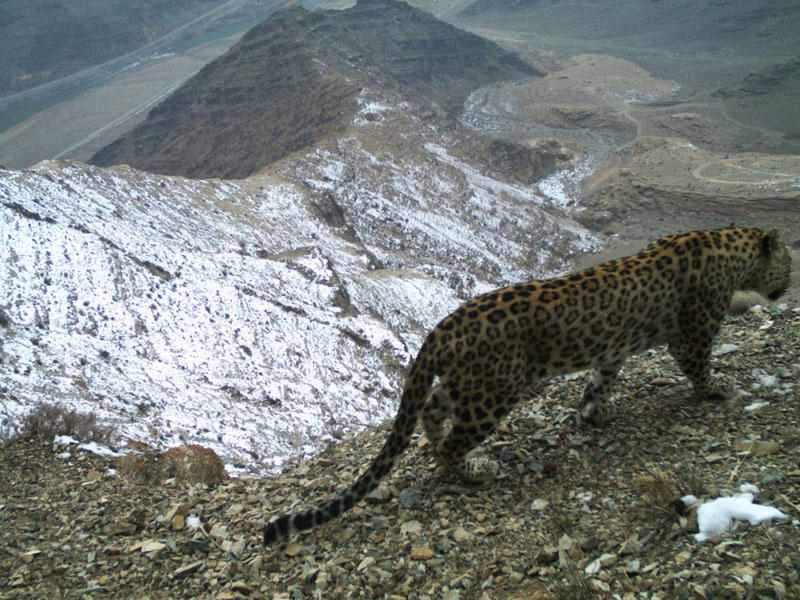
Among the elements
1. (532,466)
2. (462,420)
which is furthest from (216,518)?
(532,466)

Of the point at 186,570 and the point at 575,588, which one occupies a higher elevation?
the point at 575,588

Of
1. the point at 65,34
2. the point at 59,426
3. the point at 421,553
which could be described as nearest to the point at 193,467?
the point at 59,426

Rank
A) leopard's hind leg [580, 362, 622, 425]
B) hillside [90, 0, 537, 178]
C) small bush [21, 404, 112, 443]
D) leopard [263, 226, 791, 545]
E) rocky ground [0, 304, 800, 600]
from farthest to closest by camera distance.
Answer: hillside [90, 0, 537, 178] < small bush [21, 404, 112, 443] < leopard's hind leg [580, 362, 622, 425] < leopard [263, 226, 791, 545] < rocky ground [0, 304, 800, 600]

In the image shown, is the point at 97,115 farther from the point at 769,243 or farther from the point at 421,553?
the point at 421,553

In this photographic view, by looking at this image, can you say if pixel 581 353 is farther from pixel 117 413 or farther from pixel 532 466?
pixel 117 413

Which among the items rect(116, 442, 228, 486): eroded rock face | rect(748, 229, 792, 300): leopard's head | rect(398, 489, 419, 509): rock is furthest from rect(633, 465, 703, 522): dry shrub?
rect(116, 442, 228, 486): eroded rock face

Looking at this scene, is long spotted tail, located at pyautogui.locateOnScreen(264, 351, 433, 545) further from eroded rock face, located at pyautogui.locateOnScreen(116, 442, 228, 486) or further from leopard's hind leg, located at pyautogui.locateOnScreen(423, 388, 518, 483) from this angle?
eroded rock face, located at pyautogui.locateOnScreen(116, 442, 228, 486)

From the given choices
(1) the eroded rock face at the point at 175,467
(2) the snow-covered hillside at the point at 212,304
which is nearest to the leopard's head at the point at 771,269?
(1) the eroded rock face at the point at 175,467
